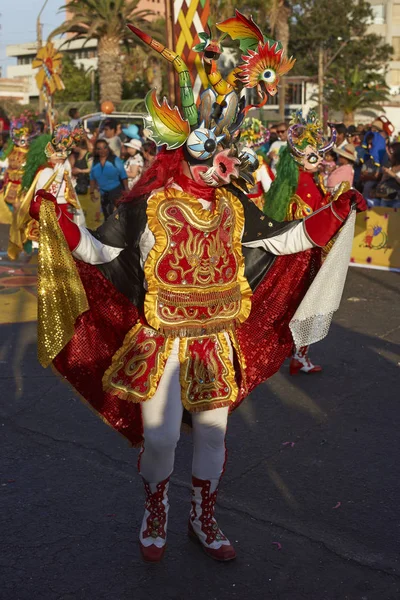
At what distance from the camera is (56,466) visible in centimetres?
493

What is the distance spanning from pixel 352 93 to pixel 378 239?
112ft

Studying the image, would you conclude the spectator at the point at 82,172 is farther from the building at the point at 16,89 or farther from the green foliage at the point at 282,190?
the building at the point at 16,89

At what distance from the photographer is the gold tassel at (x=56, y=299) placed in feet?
12.5

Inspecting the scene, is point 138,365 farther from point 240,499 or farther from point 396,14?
point 396,14

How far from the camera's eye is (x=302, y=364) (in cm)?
676

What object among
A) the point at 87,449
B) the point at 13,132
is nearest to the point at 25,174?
the point at 13,132

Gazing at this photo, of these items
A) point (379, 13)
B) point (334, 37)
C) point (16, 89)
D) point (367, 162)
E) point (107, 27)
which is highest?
point (379, 13)

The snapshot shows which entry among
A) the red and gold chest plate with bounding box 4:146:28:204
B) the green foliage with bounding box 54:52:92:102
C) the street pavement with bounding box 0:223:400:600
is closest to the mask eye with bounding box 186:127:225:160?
the street pavement with bounding box 0:223:400:600

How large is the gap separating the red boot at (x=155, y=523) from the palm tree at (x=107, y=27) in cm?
2733

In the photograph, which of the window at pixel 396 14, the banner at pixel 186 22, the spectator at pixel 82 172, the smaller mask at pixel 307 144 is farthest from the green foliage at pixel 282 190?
the window at pixel 396 14

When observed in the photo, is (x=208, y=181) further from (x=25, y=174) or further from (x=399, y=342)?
(x=25, y=174)

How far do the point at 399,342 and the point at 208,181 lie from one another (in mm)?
4560

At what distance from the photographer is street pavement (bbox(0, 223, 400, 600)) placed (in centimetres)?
368

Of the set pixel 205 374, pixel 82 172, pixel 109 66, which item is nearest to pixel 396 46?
pixel 109 66
